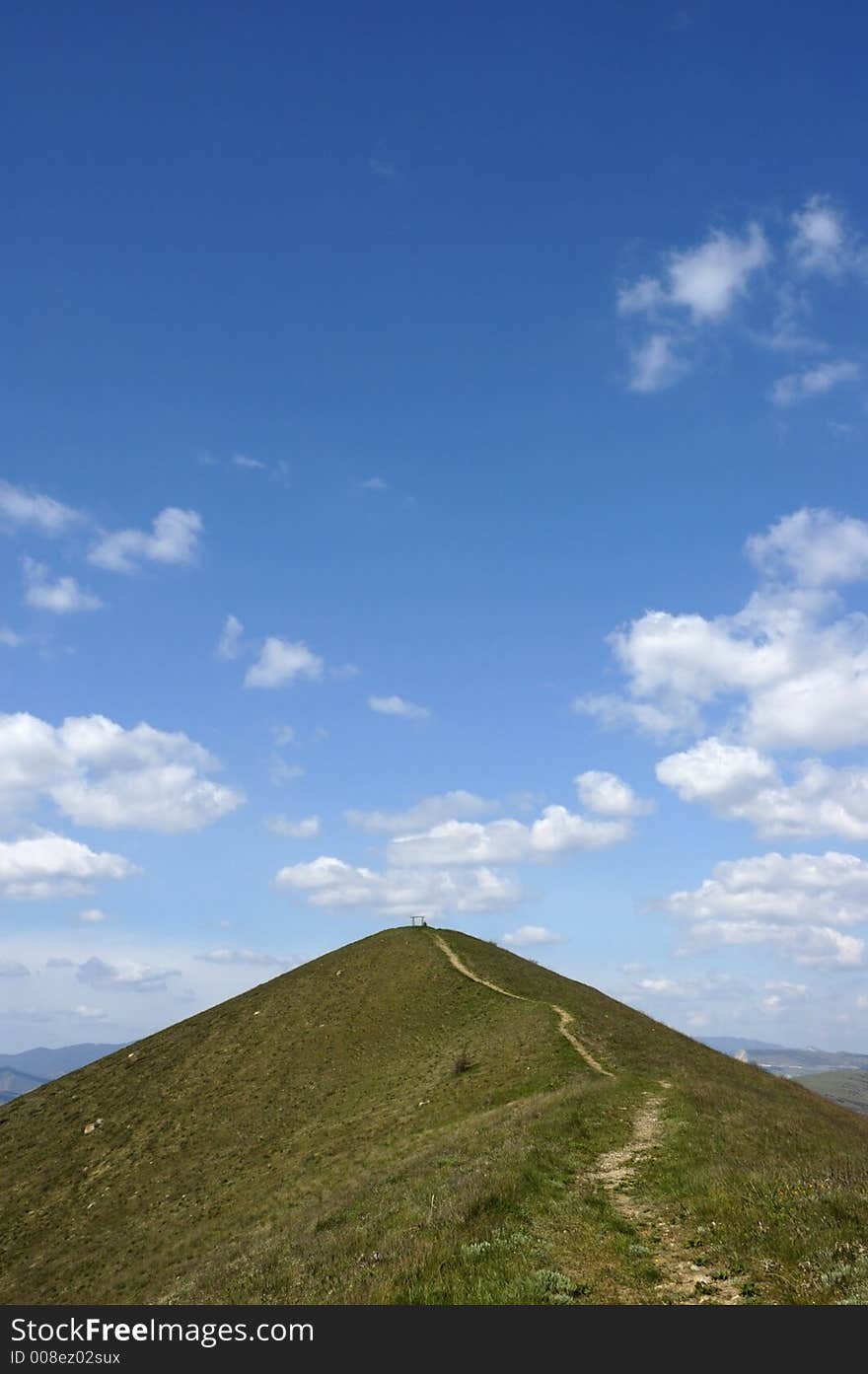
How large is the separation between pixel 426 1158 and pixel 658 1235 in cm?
1516

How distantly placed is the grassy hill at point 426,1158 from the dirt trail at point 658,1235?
3.6 inches

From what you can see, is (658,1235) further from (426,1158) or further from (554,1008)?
(554,1008)

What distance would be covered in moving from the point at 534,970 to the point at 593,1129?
176 feet

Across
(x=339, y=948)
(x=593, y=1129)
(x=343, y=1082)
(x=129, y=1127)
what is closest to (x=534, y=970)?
(x=339, y=948)

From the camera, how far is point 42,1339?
47.4 ft

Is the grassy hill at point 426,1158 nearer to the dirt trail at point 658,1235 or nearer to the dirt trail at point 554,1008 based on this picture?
the dirt trail at point 658,1235

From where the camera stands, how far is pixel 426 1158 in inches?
1166

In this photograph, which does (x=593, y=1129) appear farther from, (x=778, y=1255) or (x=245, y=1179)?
(x=245, y=1179)

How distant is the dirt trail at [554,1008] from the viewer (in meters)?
43.9

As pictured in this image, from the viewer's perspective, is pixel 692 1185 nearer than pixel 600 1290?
No

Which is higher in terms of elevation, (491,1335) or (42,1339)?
(491,1335)

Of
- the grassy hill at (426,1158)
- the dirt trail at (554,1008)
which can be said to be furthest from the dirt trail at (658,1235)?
the dirt trail at (554,1008)

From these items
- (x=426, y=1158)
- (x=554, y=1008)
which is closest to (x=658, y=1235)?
(x=426, y=1158)

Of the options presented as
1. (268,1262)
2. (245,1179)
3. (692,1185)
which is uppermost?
(692,1185)
